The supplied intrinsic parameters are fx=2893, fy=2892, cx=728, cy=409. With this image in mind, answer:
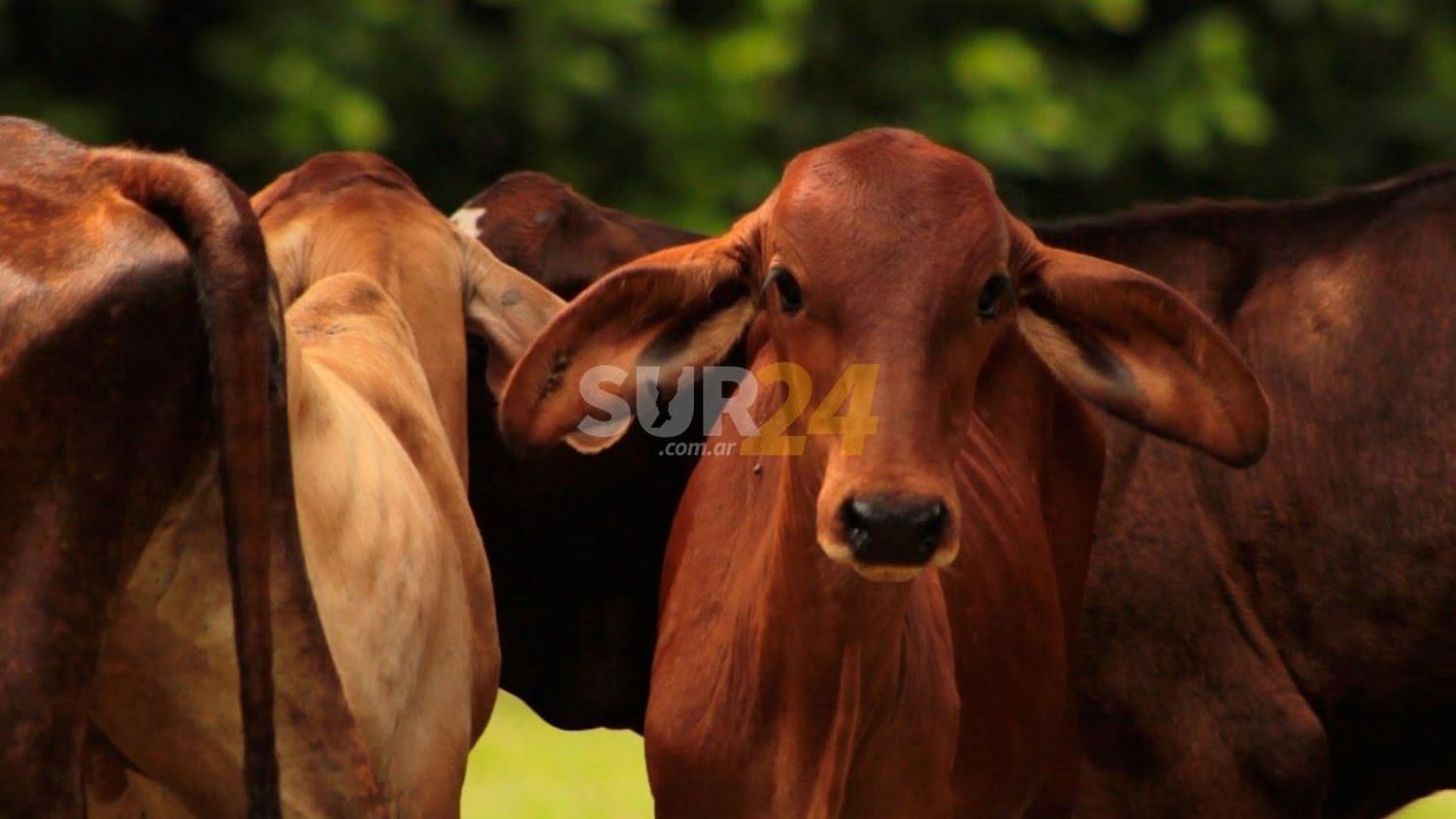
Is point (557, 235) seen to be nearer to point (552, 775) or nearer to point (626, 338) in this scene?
point (626, 338)

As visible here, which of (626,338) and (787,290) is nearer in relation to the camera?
(787,290)

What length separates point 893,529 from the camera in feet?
14.5

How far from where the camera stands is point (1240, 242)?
21.3 ft

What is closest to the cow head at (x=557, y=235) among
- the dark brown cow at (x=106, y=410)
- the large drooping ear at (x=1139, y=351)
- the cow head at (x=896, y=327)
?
the cow head at (x=896, y=327)

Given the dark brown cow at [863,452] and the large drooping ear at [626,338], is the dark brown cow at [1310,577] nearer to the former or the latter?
the dark brown cow at [863,452]

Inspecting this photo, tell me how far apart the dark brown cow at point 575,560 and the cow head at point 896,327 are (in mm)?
1209

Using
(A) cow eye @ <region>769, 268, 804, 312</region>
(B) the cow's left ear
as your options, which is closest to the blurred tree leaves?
(B) the cow's left ear

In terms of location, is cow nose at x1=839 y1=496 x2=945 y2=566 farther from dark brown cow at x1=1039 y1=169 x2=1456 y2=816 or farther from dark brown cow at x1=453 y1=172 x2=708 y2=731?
dark brown cow at x1=453 y1=172 x2=708 y2=731

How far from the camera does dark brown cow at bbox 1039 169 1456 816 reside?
20.0 feet

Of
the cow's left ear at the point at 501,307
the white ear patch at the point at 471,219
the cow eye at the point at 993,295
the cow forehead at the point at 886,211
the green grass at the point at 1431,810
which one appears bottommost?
the green grass at the point at 1431,810

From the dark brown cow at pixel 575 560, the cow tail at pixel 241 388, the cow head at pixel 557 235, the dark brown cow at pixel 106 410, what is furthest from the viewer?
the cow head at pixel 557 235

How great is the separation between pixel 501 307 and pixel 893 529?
176 centimetres

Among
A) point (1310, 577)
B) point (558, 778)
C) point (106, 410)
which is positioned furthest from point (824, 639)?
point (558, 778)

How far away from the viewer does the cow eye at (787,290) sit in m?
4.79
